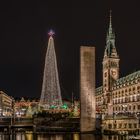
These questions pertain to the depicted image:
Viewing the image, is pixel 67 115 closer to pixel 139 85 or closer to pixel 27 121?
pixel 27 121

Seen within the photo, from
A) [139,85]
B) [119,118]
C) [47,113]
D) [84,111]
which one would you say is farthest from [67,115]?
[84,111]

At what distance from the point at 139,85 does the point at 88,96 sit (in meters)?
72.1

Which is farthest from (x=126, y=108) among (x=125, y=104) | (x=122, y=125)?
(x=122, y=125)

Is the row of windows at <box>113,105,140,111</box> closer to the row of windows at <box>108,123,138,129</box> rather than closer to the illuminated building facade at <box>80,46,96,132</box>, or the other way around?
the row of windows at <box>108,123,138,129</box>

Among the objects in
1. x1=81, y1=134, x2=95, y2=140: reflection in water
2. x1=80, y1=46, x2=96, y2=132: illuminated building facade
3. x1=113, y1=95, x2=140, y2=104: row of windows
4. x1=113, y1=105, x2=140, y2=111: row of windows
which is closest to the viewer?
x1=81, y1=134, x2=95, y2=140: reflection in water

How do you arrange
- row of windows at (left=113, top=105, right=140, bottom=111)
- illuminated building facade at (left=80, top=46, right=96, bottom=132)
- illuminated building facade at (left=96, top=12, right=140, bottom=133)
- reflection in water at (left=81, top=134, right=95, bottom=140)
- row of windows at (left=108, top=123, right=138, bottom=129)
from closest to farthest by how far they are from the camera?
Answer: reflection in water at (left=81, top=134, right=95, bottom=140)
illuminated building facade at (left=80, top=46, right=96, bottom=132)
row of windows at (left=108, top=123, right=138, bottom=129)
illuminated building facade at (left=96, top=12, right=140, bottom=133)
row of windows at (left=113, top=105, right=140, bottom=111)

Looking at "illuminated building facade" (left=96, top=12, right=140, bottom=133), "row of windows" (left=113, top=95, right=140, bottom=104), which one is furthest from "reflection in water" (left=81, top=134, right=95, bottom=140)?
"row of windows" (left=113, top=95, right=140, bottom=104)

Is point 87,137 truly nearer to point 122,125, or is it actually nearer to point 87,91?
point 87,91

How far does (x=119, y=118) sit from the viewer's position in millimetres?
120938

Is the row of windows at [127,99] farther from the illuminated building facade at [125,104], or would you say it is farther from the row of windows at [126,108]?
the row of windows at [126,108]

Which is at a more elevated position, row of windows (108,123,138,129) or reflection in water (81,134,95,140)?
row of windows (108,123,138,129)

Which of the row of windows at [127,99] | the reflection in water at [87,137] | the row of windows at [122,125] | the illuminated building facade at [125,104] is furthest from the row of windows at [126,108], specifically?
the reflection in water at [87,137]

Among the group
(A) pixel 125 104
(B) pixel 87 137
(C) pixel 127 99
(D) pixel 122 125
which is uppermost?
(C) pixel 127 99

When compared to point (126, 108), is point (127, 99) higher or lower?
higher
